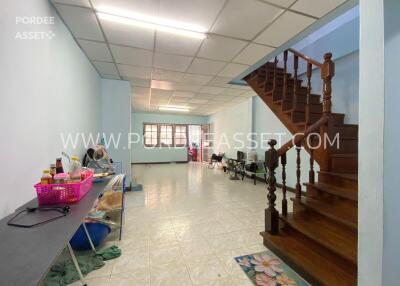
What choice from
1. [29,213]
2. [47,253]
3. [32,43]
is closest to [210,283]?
[47,253]

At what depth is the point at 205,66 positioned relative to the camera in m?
3.17

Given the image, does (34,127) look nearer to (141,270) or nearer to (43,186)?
(43,186)

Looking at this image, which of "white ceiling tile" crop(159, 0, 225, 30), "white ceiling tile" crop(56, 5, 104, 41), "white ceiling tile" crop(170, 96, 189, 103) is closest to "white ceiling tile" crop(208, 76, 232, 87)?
"white ceiling tile" crop(170, 96, 189, 103)

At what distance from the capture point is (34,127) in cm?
147

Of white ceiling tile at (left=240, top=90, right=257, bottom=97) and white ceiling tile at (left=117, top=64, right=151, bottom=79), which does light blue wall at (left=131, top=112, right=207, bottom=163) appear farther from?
white ceiling tile at (left=117, top=64, right=151, bottom=79)

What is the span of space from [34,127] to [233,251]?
7.40 feet

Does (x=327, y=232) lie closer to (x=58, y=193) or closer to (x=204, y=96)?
(x=58, y=193)

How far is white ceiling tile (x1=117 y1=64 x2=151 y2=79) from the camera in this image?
3289mm

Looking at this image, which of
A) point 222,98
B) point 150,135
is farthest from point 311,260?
point 150,135

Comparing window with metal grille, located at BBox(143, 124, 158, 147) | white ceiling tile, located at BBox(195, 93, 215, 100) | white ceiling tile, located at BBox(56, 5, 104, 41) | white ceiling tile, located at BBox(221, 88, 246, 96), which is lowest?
window with metal grille, located at BBox(143, 124, 158, 147)

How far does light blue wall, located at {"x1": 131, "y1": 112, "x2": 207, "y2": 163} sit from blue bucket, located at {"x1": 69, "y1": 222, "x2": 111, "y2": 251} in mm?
7033

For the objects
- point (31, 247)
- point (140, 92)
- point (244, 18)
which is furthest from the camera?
point (140, 92)

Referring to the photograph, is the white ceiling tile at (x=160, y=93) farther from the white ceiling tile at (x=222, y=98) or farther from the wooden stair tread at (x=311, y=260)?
the wooden stair tread at (x=311, y=260)

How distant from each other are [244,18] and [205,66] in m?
1.29
